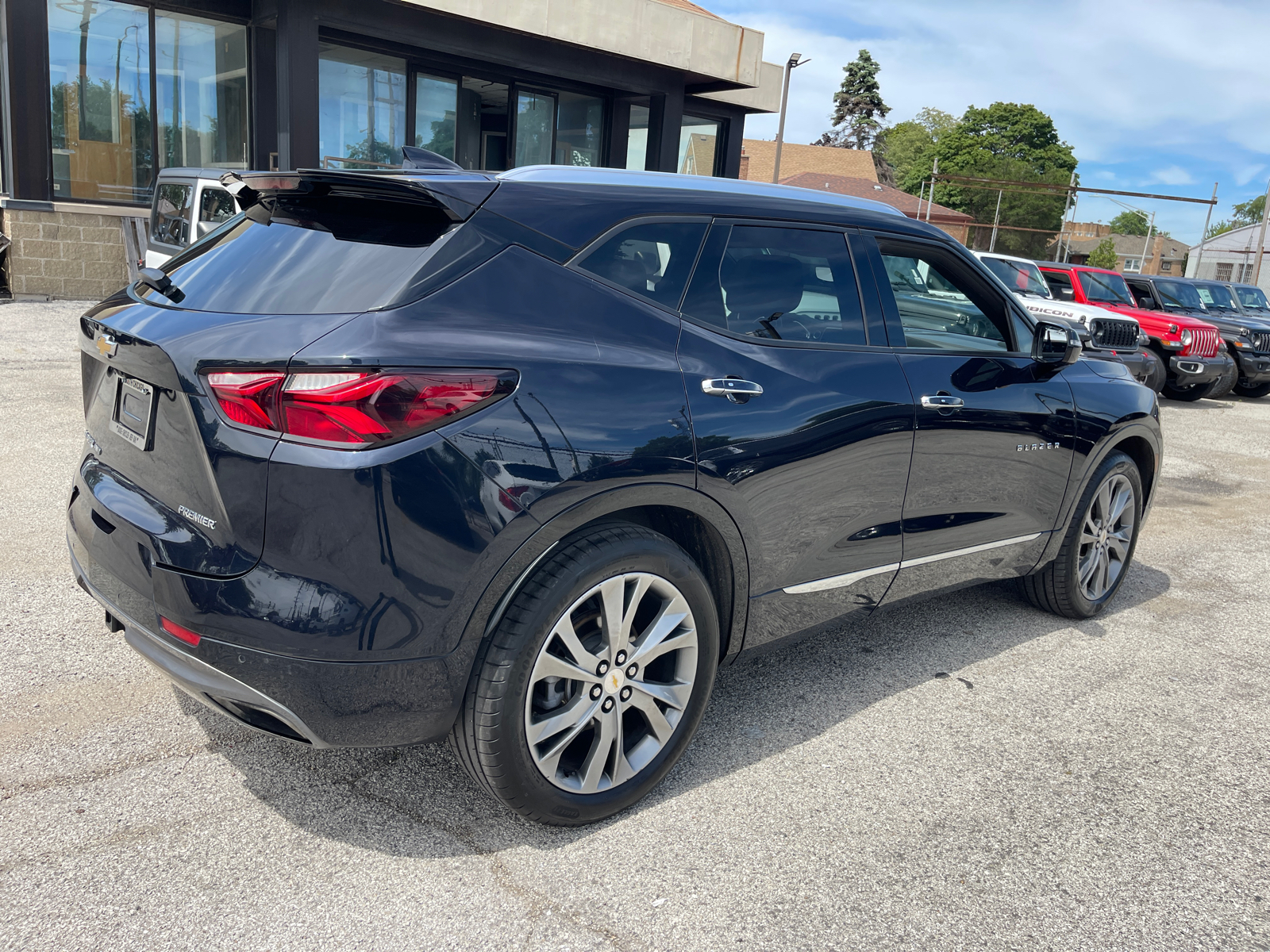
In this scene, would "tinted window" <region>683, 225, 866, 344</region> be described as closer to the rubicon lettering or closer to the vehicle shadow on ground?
the vehicle shadow on ground

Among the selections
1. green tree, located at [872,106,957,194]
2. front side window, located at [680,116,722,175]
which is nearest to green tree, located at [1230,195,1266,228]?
green tree, located at [872,106,957,194]

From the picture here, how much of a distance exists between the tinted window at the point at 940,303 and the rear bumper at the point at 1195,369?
11835 mm

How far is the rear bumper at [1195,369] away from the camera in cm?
1402

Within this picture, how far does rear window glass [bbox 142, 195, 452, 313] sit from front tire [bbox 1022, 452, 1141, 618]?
10.9 feet

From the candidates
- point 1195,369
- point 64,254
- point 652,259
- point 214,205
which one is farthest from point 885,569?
point 64,254

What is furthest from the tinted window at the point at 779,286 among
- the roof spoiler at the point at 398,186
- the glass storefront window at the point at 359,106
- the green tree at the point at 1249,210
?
the green tree at the point at 1249,210

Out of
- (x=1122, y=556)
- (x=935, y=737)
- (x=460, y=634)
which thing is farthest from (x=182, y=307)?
(x=1122, y=556)

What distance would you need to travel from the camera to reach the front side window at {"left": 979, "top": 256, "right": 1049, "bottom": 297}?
1402 centimetres

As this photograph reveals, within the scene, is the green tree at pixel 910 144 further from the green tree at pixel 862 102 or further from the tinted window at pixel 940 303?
the tinted window at pixel 940 303

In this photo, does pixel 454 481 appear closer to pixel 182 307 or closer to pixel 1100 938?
pixel 182 307

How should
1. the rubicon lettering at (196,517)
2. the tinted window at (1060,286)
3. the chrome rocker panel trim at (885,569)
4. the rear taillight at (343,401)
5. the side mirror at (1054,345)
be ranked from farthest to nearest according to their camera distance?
the tinted window at (1060,286), the side mirror at (1054,345), the chrome rocker panel trim at (885,569), the rubicon lettering at (196,517), the rear taillight at (343,401)

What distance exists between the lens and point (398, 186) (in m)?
2.58

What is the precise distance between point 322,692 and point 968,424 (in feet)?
8.23

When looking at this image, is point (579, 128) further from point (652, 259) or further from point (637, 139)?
point (652, 259)
